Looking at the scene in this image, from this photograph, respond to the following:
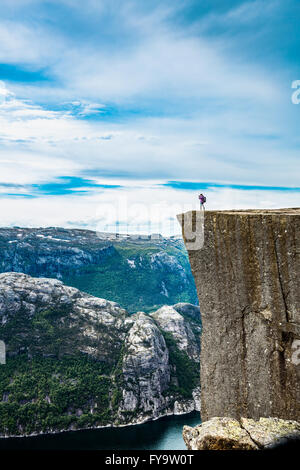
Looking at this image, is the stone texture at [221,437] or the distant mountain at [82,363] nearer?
the stone texture at [221,437]

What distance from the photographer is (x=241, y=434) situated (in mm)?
10688

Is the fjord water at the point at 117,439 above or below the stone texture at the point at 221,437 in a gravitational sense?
below

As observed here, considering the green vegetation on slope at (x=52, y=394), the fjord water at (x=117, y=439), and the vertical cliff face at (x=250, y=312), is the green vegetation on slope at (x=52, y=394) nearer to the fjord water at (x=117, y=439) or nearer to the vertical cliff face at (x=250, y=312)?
the fjord water at (x=117, y=439)

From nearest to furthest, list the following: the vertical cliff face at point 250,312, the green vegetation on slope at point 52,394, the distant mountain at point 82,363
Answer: the vertical cliff face at point 250,312
the green vegetation on slope at point 52,394
the distant mountain at point 82,363

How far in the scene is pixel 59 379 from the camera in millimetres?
161000

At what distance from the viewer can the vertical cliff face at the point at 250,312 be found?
12.6 meters

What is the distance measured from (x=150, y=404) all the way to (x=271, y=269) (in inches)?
6367

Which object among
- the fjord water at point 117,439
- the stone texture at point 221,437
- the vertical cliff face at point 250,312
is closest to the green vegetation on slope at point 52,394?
the fjord water at point 117,439

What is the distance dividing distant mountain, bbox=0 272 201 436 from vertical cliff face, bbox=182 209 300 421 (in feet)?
479

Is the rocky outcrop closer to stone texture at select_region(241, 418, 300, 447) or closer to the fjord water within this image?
stone texture at select_region(241, 418, 300, 447)

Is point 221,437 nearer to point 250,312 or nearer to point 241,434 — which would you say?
point 241,434

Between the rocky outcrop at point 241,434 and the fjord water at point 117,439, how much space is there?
355 ft

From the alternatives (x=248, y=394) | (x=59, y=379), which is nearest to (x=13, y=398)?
(x=59, y=379)

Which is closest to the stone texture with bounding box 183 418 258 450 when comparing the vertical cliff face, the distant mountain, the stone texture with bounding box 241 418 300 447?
the stone texture with bounding box 241 418 300 447
